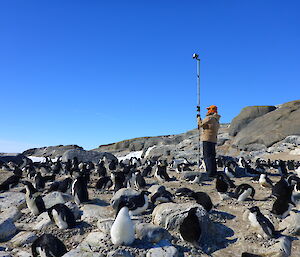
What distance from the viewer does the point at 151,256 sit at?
15.1ft

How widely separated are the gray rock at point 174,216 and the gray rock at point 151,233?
42cm

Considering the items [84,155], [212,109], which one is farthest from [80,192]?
[84,155]

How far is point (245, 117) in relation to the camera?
116 feet

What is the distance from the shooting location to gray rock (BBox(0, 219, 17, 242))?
6.16 m

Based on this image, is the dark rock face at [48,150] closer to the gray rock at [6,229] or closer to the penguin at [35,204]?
the penguin at [35,204]

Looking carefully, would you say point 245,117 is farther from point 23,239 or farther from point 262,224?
point 23,239

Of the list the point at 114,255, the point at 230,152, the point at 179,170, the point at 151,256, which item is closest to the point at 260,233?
the point at 151,256

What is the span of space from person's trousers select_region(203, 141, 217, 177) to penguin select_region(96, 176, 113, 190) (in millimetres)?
3729

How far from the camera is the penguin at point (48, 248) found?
4.79 m

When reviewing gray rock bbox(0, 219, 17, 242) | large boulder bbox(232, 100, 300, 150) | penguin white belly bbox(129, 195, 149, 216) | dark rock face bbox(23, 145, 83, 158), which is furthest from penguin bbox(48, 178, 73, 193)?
dark rock face bbox(23, 145, 83, 158)

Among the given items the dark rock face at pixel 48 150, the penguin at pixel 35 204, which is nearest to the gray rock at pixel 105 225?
the penguin at pixel 35 204

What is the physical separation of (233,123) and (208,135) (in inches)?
1031

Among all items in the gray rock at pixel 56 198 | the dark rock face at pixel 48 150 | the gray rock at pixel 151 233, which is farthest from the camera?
the dark rock face at pixel 48 150

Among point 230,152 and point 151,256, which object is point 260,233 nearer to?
point 151,256
